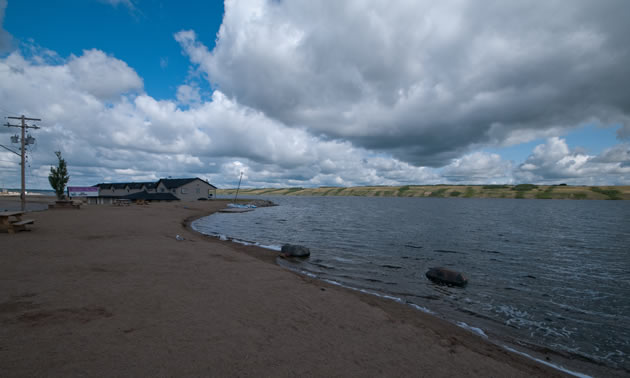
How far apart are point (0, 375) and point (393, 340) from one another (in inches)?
326

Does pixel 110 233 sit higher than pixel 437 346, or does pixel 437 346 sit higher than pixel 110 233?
pixel 110 233

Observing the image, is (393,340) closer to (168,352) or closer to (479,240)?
(168,352)

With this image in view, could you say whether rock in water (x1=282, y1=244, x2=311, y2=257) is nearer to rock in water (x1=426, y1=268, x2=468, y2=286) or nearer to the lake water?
the lake water

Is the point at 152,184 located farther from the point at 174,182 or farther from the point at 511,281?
the point at 511,281

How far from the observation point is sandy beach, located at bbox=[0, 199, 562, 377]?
5.43 meters

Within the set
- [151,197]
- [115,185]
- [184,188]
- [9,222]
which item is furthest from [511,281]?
[115,185]

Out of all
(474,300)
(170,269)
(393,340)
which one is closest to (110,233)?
(170,269)

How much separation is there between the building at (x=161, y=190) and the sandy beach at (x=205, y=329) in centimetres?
7361

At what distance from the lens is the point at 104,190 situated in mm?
98625

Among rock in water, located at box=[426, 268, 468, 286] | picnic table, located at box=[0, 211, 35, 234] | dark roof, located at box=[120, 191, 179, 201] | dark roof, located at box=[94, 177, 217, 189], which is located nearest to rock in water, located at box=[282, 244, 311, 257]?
rock in water, located at box=[426, 268, 468, 286]

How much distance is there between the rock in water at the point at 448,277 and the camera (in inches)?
582

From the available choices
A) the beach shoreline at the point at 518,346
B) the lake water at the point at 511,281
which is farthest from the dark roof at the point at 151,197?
the beach shoreline at the point at 518,346

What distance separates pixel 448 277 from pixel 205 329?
1319 centimetres

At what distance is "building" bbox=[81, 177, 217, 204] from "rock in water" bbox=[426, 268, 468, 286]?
79.1 meters
